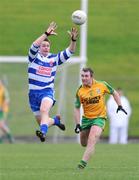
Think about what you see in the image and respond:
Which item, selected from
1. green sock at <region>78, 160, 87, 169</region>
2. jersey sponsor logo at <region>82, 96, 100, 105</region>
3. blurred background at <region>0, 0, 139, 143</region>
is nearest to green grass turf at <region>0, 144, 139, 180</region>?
green sock at <region>78, 160, 87, 169</region>

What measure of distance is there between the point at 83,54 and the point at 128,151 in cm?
912

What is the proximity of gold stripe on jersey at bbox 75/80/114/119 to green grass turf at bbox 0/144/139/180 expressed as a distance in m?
0.98

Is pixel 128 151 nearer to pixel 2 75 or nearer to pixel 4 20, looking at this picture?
pixel 2 75

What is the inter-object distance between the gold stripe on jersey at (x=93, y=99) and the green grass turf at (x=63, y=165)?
0.98 metres

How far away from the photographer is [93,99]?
51.5 ft

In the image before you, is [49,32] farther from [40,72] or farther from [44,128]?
[44,128]

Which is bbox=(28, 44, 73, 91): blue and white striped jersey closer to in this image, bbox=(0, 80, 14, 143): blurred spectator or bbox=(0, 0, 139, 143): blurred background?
bbox=(0, 80, 14, 143): blurred spectator

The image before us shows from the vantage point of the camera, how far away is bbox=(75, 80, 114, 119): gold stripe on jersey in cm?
1566

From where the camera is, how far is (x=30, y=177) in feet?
44.2

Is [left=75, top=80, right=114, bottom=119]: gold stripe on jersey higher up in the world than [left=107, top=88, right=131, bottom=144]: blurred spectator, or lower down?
higher up

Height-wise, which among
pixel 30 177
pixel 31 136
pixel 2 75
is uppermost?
pixel 30 177

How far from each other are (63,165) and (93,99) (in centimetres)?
157

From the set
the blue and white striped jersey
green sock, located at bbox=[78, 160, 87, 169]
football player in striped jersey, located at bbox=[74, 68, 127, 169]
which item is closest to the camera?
green sock, located at bbox=[78, 160, 87, 169]

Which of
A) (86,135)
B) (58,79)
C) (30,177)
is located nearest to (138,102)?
(58,79)
